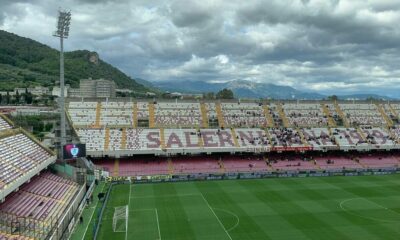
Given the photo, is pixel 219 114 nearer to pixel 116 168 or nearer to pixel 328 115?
pixel 328 115

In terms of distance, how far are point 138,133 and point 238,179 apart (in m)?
17.7

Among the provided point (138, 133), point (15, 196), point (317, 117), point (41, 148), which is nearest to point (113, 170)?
point (138, 133)

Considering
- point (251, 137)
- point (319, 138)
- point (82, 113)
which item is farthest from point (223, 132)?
point (82, 113)

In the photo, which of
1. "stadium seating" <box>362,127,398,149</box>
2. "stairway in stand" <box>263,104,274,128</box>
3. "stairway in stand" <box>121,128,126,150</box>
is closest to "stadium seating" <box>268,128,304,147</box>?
"stairway in stand" <box>263,104,274,128</box>

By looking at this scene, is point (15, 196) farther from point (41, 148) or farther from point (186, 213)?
point (186, 213)

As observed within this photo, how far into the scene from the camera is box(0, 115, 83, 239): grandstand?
83.0 ft

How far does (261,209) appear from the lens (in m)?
38.0

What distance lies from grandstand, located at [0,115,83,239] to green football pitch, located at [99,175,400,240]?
429 cm

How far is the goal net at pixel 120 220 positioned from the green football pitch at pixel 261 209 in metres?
0.49

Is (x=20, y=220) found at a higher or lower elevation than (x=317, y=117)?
lower

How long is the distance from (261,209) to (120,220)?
13.3 m

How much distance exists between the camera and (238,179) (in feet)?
171

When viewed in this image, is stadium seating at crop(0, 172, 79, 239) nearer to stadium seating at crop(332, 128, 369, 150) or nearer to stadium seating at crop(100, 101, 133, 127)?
stadium seating at crop(100, 101, 133, 127)

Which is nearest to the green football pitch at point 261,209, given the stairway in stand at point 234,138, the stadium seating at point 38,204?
the stadium seating at point 38,204
